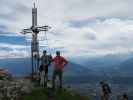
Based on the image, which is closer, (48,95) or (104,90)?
(48,95)

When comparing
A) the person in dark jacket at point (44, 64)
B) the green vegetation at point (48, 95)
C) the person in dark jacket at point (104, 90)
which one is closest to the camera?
the green vegetation at point (48, 95)

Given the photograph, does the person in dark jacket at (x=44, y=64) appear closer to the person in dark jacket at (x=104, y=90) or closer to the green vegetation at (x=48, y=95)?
the green vegetation at (x=48, y=95)

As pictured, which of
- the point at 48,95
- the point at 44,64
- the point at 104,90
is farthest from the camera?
the point at 104,90

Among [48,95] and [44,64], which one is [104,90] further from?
[44,64]

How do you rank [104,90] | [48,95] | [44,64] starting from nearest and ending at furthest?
[48,95] → [44,64] → [104,90]

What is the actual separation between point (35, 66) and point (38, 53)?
1735mm

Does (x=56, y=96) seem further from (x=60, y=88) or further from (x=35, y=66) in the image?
(x=35, y=66)

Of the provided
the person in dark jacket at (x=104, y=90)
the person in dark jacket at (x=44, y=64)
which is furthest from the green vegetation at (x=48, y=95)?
the person in dark jacket at (x=104, y=90)

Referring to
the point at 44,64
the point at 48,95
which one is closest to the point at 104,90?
the point at 48,95

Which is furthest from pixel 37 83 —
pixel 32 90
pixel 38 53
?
pixel 38 53

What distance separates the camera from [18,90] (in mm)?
35562

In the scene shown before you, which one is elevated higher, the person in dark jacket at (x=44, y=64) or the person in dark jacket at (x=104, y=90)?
the person in dark jacket at (x=44, y=64)

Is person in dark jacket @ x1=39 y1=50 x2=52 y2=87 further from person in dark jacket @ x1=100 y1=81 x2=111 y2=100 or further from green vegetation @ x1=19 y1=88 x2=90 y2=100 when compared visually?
person in dark jacket @ x1=100 y1=81 x2=111 y2=100

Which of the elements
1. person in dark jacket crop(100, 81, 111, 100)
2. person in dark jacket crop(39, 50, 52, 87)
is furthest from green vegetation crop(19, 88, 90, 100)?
person in dark jacket crop(100, 81, 111, 100)
